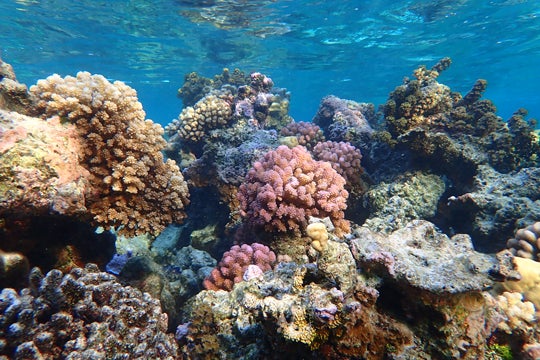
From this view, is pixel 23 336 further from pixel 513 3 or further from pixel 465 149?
pixel 513 3

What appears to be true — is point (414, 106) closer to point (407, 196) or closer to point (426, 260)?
point (407, 196)

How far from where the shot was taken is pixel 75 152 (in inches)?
139

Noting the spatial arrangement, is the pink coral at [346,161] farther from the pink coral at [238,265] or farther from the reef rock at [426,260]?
the reef rock at [426,260]

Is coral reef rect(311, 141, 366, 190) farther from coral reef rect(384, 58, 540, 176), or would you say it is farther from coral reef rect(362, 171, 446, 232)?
coral reef rect(384, 58, 540, 176)

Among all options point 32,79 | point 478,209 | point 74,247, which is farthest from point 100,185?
point 32,79

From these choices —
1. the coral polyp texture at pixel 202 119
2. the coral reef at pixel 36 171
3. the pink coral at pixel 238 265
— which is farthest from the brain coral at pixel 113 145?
the coral polyp texture at pixel 202 119

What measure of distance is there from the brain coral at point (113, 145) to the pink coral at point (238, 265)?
3.65ft

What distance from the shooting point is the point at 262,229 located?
15.8ft

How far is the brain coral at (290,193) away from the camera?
463 cm

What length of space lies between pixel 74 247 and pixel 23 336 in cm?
158

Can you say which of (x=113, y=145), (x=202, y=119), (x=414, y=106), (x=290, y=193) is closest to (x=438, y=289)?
(x=290, y=193)

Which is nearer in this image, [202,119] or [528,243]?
[528,243]

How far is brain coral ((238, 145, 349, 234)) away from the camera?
4.63 metres

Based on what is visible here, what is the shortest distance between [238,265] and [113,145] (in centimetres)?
239
